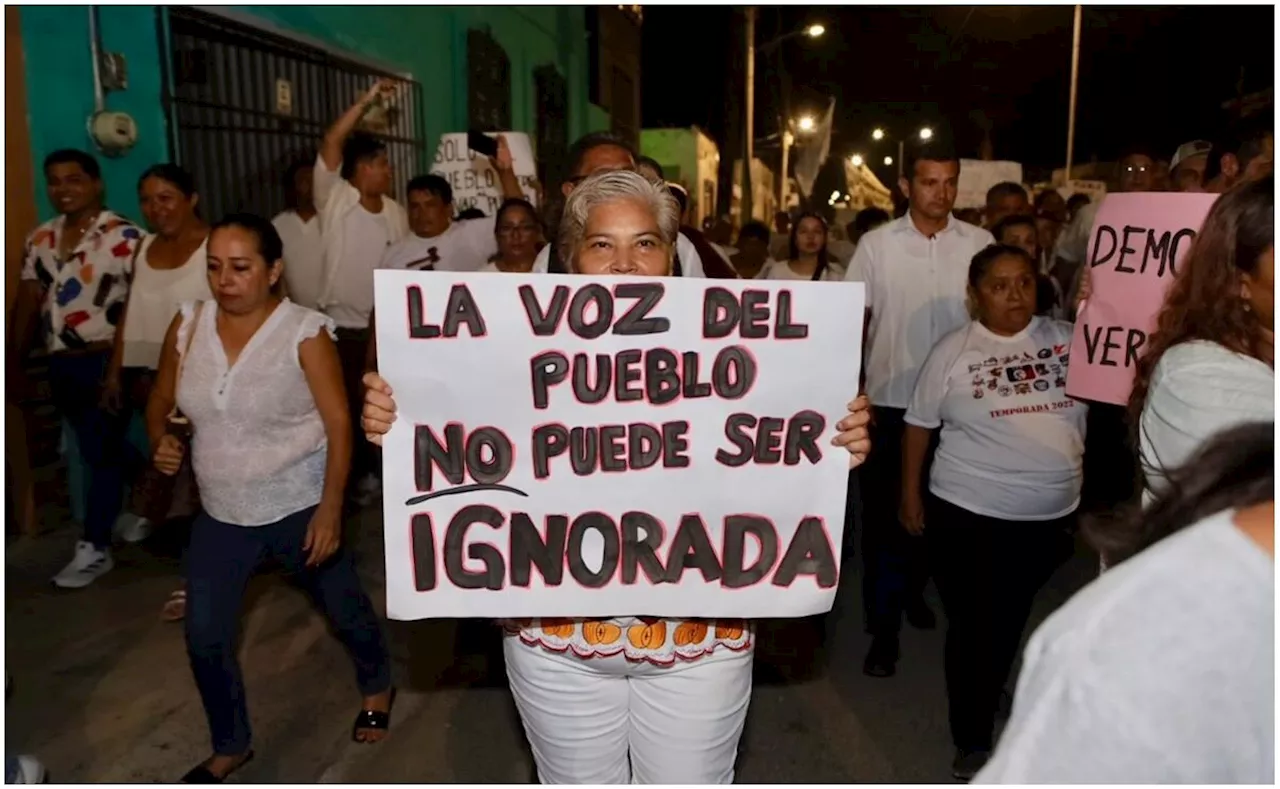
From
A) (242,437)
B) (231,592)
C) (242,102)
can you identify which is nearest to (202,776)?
(231,592)

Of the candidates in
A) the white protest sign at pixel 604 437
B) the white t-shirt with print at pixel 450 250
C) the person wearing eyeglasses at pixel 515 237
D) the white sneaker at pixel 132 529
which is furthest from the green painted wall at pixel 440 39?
the white protest sign at pixel 604 437

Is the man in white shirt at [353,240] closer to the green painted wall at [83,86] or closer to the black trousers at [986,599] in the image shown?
the green painted wall at [83,86]

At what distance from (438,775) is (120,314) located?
9.63ft

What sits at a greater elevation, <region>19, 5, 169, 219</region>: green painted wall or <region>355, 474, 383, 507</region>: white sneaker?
<region>19, 5, 169, 219</region>: green painted wall

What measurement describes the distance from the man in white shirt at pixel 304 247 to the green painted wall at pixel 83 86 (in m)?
0.84

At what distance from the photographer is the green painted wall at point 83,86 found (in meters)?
5.41

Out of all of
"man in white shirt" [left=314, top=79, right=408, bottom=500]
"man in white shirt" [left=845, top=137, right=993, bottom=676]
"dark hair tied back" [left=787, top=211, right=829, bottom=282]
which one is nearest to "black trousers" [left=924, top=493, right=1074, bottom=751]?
"man in white shirt" [left=845, top=137, right=993, bottom=676]

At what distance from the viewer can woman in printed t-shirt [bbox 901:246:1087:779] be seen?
3281 mm

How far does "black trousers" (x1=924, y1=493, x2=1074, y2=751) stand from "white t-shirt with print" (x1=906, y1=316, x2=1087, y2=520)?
0.20 ft

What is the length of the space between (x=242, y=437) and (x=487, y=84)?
9553mm

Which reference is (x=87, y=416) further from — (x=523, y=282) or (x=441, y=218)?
(x=523, y=282)

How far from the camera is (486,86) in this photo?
39.0 feet

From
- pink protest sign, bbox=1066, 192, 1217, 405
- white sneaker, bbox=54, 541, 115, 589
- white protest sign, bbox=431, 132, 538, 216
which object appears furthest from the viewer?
white protest sign, bbox=431, 132, 538, 216

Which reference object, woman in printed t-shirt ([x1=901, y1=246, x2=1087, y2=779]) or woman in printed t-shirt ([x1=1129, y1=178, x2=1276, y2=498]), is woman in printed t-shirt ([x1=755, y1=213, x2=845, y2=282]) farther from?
woman in printed t-shirt ([x1=1129, y1=178, x2=1276, y2=498])
